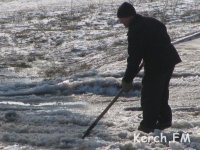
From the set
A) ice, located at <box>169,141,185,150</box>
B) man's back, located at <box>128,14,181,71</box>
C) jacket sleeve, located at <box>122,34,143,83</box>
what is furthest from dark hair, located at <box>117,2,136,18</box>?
ice, located at <box>169,141,185,150</box>

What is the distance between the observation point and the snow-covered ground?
7.26m

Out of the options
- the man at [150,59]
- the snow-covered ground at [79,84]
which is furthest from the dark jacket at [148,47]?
the snow-covered ground at [79,84]

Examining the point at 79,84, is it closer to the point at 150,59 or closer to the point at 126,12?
the point at 150,59

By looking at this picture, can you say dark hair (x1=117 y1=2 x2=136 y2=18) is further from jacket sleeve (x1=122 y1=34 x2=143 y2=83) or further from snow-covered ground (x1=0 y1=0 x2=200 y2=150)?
snow-covered ground (x1=0 y1=0 x2=200 y2=150)

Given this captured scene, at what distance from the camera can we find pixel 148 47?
23.2 ft

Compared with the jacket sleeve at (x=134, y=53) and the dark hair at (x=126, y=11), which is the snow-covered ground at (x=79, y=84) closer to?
the jacket sleeve at (x=134, y=53)

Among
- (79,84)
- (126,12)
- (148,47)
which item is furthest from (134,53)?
(79,84)

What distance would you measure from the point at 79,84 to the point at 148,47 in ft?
16.2

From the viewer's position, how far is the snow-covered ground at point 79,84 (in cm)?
726

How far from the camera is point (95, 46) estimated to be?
1775cm

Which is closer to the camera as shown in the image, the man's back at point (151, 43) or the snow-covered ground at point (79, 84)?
the man's back at point (151, 43)

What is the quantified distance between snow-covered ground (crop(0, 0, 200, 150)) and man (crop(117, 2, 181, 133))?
0.98ft

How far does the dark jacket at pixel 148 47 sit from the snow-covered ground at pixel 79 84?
35.8 inches

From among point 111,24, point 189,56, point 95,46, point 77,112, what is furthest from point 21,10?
point 77,112
